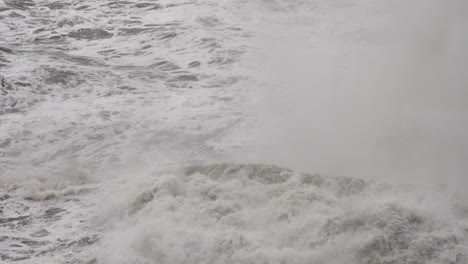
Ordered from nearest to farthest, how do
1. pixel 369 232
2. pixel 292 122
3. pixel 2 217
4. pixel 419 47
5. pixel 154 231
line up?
pixel 369 232 < pixel 154 231 < pixel 2 217 < pixel 292 122 < pixel 419 47

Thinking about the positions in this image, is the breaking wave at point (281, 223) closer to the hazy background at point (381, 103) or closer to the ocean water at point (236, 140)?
the ocean water at point (236, 140)

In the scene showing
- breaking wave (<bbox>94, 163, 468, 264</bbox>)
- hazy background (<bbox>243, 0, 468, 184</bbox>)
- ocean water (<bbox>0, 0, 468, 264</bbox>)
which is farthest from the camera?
hazy background (<bbox>243, 0, 468, 184</bbox>)

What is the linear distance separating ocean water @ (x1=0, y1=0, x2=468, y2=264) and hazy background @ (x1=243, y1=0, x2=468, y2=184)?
3cm

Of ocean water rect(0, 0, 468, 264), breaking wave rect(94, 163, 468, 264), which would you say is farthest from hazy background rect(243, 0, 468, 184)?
breaking wave rect(94, 163, 468, 264)

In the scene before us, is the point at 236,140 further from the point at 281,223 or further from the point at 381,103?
the point at 281,223

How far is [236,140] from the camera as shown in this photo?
7.26 meters

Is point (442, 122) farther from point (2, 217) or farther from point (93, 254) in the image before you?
point (2, 217)

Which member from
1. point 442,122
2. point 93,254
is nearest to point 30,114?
point 93,254

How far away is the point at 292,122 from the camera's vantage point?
7520 mm

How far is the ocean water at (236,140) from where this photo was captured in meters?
4.72

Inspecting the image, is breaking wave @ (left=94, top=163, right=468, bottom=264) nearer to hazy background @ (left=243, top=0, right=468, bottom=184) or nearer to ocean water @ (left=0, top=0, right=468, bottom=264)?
ocean water @ (left=0, top=0, right=468, bottom=264)

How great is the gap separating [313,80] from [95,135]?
356cm

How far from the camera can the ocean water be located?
15.5 ft

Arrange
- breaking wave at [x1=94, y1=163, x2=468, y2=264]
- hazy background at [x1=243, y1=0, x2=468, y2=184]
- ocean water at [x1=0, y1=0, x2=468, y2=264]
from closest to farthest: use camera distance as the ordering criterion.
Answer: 1. breaking wave at [x1=94, y1=163, x2=468, y2=264]
2. ocean water at [x1=0, y1=0, x2=468, y2=264]
3. hazy background at [x1=243, y1=0, x2=468, y2=184]
